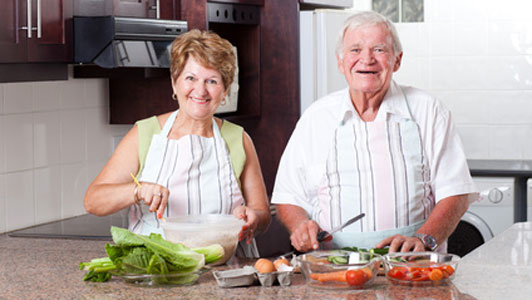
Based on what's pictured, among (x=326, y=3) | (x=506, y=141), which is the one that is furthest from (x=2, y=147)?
(x=506, y=141)

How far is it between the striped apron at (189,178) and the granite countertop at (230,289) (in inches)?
8.3

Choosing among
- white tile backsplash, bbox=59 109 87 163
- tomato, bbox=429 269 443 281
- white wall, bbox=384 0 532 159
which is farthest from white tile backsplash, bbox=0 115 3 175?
white wall, bbox=384 0 532 159

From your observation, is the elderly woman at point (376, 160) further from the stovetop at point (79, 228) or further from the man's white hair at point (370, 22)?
the stovetop at point (79, 228)

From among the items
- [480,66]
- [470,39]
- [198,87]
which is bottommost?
[198,87]

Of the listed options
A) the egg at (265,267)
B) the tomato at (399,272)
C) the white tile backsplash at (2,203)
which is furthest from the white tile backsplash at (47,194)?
the tomato at (399,272)

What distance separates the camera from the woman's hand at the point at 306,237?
191 centimetres

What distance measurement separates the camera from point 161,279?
64.9 inches

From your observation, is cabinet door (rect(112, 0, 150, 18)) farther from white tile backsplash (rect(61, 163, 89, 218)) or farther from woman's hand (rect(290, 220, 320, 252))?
woman's hand (rect(290, 220, 320, 252))

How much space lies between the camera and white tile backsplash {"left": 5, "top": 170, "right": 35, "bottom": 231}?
8.42 ft

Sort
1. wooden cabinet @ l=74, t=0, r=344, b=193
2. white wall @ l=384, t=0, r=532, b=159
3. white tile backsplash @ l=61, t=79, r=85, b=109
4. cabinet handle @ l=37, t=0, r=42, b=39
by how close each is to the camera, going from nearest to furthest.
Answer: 1. cabinet handle @ l=37, t=0, r=42, b=39
2. white tile backsplash @ l=61, t=79, r=85, b=109
3. wooden cabinet @ l=74, t=0, r=344, b=193
4. white wall @ l=384, t=0, r=532, b=159

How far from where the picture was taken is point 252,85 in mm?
3705

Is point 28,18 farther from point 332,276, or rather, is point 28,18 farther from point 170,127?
point 332,276

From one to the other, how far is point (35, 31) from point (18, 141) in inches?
19.3

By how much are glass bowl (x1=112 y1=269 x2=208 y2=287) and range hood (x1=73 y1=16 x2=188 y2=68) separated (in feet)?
3.08
